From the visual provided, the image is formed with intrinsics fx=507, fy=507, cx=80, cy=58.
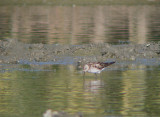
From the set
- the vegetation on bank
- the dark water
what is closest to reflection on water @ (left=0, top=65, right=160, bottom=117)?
the dark water

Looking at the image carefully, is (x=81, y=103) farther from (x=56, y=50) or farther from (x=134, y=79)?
(x=56, y=50)

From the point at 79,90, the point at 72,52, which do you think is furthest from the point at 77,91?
the point at 72,52

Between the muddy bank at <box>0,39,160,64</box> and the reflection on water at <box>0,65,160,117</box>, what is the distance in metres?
1.33

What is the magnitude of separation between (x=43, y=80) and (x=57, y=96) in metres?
2.17

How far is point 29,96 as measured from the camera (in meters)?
12.0

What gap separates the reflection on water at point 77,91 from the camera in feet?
34.6

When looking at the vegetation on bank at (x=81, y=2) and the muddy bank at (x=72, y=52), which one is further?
the vegetation on bank at (x=81, y=2)

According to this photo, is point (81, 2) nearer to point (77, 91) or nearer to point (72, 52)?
point (72, 52)

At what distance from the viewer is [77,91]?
12578 millimetres

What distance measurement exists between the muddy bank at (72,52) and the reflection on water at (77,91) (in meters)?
1.33

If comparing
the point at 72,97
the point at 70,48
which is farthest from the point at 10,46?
the point at 72,97

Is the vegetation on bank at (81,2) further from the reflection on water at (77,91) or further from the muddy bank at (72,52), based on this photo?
the reflection on water at (77,91)

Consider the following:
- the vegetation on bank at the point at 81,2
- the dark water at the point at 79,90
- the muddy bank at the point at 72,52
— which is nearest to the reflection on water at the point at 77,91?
the dark water at the point at 79,90

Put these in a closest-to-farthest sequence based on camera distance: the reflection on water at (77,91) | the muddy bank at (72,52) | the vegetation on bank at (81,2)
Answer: the reflection on water at (77,91), the muddy bank at (72,52), the vegetation on bank at (81,2)
